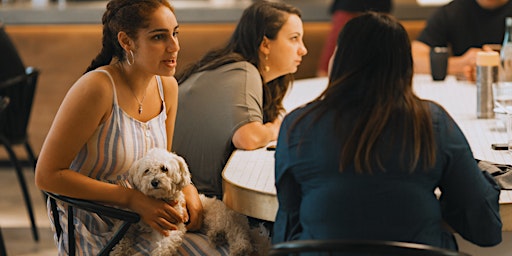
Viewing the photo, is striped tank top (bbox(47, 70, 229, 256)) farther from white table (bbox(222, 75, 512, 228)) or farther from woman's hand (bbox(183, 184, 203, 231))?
white table (bbox(222, 75, 512, 228))

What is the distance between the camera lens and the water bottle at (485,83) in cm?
286

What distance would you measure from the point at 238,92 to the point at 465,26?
2.06 metres

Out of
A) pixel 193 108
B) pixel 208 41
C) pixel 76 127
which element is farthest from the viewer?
pixel 208 41

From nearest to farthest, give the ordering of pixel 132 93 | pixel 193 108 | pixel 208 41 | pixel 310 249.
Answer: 1. pixel 310 249
2. pixel 132 93
3. pixel 193 108
4. pixel 208 41

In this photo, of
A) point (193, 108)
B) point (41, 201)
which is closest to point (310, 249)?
point (193, 108)

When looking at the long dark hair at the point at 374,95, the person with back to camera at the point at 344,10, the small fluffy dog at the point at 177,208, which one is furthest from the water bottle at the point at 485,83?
the person with back to camera at the point at 344,10

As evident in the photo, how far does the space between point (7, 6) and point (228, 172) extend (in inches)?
164

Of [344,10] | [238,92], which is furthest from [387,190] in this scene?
[344,10]

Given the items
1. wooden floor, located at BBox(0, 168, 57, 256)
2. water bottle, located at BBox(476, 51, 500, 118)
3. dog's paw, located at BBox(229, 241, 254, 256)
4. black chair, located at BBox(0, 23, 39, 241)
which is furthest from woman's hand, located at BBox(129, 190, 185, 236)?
black chair, located at BBox(0, 23, 39, 241)

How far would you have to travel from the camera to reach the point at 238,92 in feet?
8.57

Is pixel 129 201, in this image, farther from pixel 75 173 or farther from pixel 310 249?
pixel 310 249

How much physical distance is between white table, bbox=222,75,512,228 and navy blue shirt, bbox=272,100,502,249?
0.15 m

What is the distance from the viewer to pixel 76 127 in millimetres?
2074

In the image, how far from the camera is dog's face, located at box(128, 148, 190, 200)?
6.88 ft
